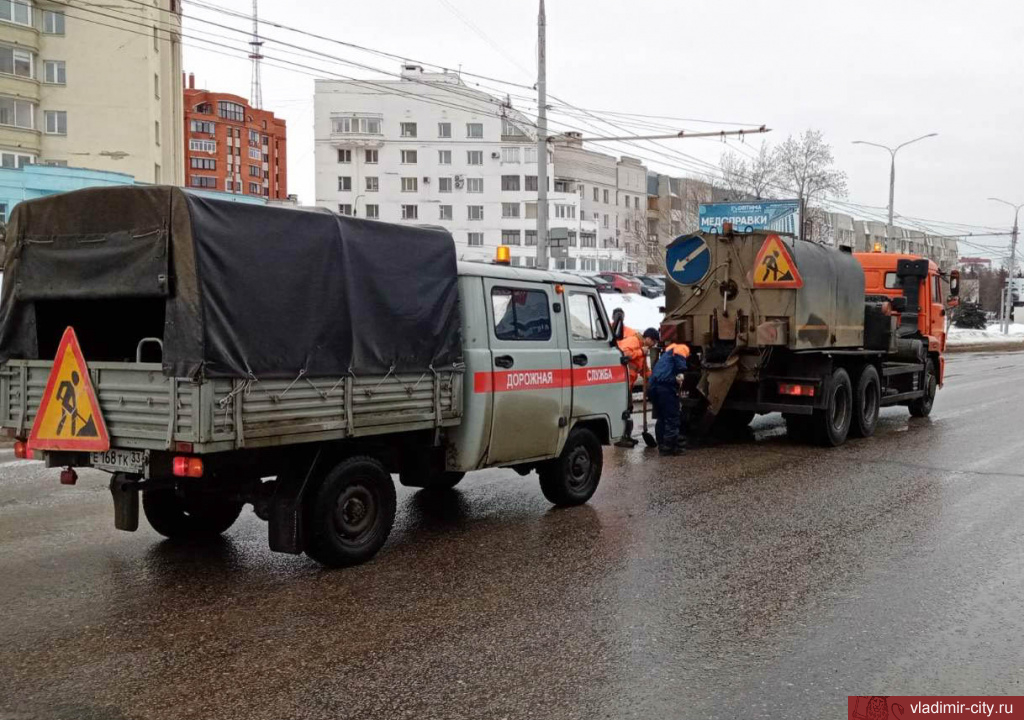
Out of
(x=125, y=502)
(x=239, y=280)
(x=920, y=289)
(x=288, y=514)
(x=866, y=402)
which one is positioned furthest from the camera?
(x=920, y=289)

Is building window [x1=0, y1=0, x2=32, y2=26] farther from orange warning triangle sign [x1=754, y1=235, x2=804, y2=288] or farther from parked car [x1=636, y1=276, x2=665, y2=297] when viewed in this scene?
orange warning triangle sign [x1=754, y1=235, x2=804, y2=288]

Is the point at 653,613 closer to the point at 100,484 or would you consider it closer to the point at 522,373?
the point at 522,373

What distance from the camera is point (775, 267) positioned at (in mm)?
12266

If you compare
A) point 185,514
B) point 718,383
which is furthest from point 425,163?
point 185,514

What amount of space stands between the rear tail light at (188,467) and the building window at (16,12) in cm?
5154

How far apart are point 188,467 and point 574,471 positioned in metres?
3.90

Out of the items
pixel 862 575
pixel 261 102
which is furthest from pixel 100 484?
pixel 261 102

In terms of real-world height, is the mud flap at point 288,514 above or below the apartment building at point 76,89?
below

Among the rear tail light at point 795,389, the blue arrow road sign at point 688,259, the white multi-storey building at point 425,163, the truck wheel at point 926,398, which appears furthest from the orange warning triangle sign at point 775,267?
the white multi-storey building at point 425,163

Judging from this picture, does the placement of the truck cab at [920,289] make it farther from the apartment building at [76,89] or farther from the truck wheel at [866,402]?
the apartment building at [76,89]

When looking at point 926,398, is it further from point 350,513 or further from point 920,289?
point 350,513

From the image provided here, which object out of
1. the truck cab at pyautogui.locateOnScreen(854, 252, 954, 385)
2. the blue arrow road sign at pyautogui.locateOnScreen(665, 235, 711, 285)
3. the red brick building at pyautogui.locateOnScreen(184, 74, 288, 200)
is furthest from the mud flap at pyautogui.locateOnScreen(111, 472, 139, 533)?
the red brick building at pyautogui.locateOnScreen(184, 74, 288, 200)

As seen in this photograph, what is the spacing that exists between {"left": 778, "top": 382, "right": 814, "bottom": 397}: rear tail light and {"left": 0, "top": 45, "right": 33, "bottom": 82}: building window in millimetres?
48305

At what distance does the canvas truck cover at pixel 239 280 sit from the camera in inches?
222
